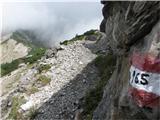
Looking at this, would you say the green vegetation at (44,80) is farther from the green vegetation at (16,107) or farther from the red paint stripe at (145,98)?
the red paint stripe at (145,98)

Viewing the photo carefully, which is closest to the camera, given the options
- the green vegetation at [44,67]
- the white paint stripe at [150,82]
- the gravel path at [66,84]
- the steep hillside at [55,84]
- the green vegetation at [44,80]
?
the white paint stripe at [150,82]

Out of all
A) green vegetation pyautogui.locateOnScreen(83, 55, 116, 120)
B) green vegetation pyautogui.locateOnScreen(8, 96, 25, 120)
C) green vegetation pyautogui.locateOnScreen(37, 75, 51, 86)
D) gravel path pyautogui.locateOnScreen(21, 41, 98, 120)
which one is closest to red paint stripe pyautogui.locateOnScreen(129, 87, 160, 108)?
green vegetation pyautogui.locateOnScreen(83, 55, 116, 120)

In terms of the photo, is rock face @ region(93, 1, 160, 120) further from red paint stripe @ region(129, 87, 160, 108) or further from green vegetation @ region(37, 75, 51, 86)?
green vegetation @ region(37, 75, 51, 86)

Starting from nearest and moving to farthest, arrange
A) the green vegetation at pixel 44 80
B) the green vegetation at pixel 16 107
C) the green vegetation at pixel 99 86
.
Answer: the green vegetation at pixel 99 86, the green vegetation at pixel 16 107, the green vegetation at pixel 44 80

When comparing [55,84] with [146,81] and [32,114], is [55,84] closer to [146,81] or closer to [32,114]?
[32,114]

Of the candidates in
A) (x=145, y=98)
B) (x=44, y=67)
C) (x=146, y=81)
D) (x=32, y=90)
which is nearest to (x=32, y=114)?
(x=32, y=90)

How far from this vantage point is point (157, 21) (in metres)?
20.0

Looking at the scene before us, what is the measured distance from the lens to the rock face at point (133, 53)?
1914 centimetres

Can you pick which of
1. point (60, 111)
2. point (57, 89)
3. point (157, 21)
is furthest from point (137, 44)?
point (57, 89)

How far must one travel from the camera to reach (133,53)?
2136cm

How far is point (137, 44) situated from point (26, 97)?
54.0 ft

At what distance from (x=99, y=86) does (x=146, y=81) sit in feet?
44.8

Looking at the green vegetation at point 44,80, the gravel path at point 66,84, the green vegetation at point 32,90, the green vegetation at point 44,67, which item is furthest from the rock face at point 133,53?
the green vegetation at point 44,67

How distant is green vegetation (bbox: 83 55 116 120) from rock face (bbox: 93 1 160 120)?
5.11 metres
